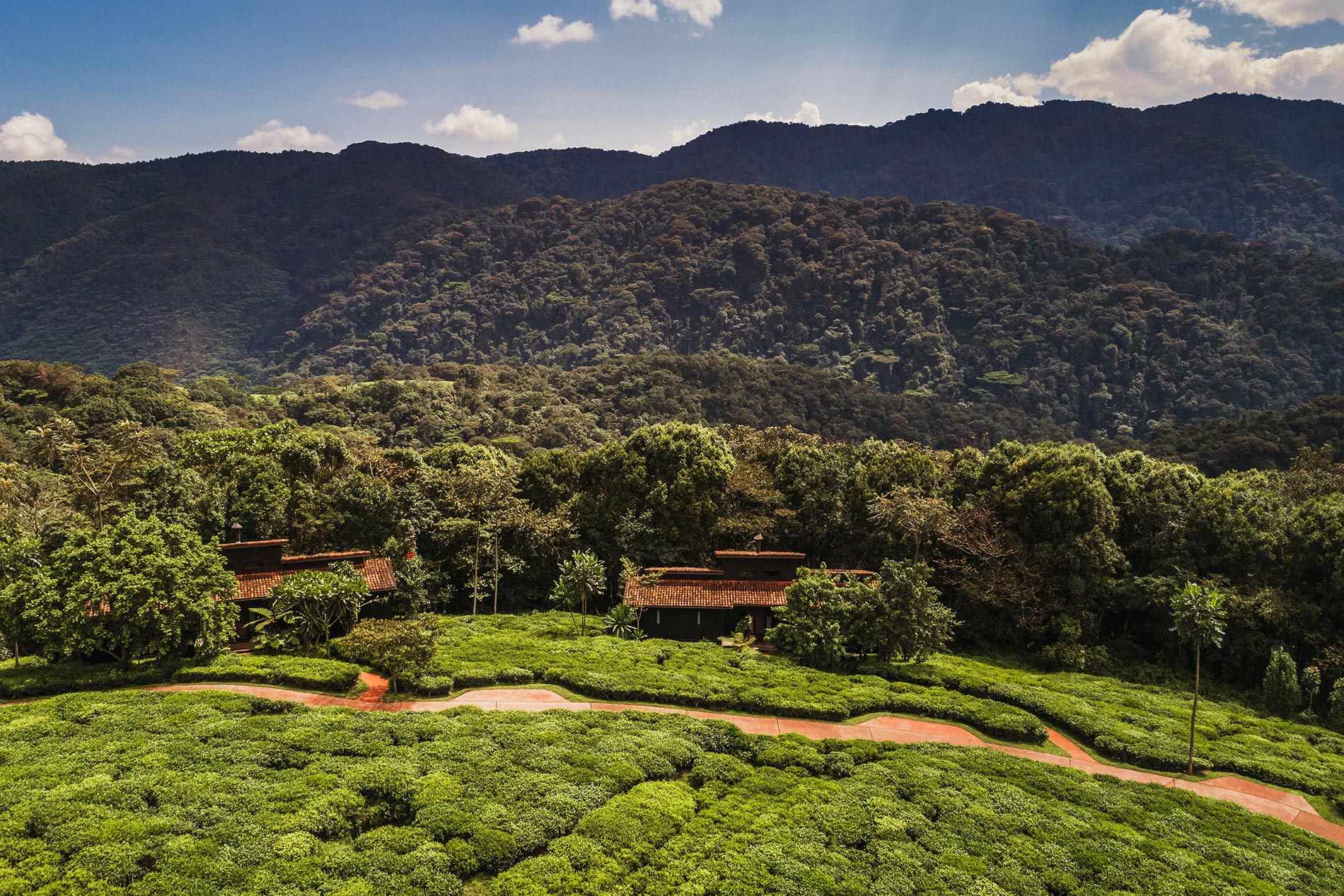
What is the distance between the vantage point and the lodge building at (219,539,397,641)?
3316 centimetres

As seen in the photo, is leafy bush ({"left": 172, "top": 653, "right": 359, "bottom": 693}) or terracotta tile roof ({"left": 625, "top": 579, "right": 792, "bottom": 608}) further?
terracotta tile roof ({"left": 625, "top": 579, "right": 792, "bottom": 608})

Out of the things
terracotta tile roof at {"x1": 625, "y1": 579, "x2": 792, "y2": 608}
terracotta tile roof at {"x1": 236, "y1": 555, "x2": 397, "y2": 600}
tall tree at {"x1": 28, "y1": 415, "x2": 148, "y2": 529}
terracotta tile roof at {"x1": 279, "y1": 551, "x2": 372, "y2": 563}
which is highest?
tall tree at {"x1": 28, "y1": 415, "x2": 148, "y2": 529}

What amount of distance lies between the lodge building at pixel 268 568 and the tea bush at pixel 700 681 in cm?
502

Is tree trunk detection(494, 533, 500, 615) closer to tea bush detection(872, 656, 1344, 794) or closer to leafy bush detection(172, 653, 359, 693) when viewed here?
leafy bush detection(172, 653, 359, 693)

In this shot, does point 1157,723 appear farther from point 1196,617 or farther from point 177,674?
point 177,674

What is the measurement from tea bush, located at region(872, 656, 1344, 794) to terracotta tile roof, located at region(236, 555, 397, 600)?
73.7ft

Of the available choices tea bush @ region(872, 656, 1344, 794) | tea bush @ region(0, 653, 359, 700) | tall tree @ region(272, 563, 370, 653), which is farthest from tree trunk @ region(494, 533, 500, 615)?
tea bush @ region(872, 656, 1344, 794)

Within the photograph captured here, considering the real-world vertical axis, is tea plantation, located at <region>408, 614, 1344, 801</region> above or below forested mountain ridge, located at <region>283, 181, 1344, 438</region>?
below

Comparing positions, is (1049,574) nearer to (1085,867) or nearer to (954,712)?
(954,712)

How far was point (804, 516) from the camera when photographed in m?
46.2

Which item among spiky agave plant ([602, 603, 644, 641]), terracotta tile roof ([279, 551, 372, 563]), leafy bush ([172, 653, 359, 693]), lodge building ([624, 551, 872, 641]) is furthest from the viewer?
lodge building ([624, 551, 872, 641])

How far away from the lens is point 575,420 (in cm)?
11238

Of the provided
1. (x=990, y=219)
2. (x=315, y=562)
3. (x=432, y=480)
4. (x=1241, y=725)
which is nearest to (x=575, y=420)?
(x=432, y=480)

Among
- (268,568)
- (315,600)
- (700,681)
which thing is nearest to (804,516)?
(700,681)
